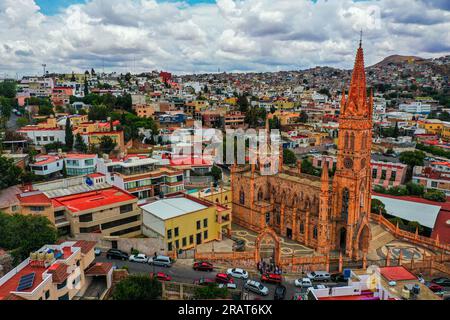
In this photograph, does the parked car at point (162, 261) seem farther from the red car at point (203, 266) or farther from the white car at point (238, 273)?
the white car at point (238, 273)

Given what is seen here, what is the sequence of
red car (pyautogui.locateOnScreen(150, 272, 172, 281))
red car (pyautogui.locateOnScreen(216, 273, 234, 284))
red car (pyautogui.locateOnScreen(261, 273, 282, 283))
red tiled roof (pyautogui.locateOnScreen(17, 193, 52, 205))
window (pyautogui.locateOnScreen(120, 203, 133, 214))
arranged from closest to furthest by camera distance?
1. red car (pyautogui.locateOnScreen(150, 272, 172, 281))
2. red car (pyautogui.locateOnScreen(216, 273, 234, 284))
3. red car (pyautogui.locateOnScreen(261, 273, 282, 283))
4. red tiled roof (pyautogui.locateOnScreen(17, 193, 52, 205))
5. window (pyautogui.locateOnScreen(120, 203, 133, 214))

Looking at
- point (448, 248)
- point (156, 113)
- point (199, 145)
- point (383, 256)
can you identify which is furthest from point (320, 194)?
point (156, 113)

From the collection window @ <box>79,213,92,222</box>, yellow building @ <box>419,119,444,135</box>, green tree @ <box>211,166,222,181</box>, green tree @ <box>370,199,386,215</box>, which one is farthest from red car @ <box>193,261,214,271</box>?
yellow building @ <box>419,119,444,135</box>

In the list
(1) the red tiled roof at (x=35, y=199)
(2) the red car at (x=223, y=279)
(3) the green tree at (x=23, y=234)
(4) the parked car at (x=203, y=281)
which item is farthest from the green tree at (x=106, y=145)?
(2) the red car at (x=223, y=279)

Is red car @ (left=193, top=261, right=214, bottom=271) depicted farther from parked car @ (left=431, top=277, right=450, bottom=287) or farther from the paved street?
parked car @ (left=431, top=277, right=450, bottom=287)

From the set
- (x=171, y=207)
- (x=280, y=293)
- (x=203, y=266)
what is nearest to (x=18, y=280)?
(x=203, y=266)
